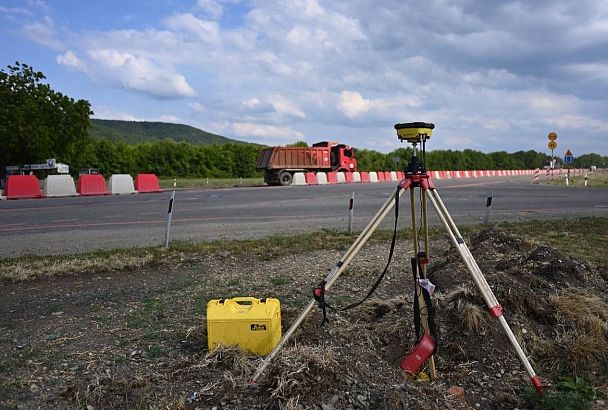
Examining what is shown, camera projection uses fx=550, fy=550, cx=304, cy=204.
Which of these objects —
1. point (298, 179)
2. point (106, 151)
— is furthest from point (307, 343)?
point (106, 151)

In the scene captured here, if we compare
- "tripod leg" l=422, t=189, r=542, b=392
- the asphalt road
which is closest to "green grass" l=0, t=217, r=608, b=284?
the asphalt road

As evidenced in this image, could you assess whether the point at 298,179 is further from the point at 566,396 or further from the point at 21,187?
the point at 566,396

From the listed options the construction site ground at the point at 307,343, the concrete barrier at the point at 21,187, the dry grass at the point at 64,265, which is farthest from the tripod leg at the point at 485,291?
the concrete barrier at the point at 21,187

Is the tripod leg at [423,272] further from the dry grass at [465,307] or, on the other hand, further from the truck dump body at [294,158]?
the truck dump body at [294,158]

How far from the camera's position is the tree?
33375 millimetres

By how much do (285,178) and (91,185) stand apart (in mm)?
13409

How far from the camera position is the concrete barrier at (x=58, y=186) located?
25.2m

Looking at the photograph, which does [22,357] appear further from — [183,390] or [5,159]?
[5,159]

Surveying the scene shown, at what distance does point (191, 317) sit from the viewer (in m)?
5.57

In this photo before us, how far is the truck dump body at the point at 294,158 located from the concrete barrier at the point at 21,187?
15151mm

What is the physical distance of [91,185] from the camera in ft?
86.1

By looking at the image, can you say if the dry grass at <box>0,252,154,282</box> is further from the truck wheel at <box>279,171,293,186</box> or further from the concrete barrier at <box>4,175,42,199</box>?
the truck wheel at <box>279,171,293,186</box>

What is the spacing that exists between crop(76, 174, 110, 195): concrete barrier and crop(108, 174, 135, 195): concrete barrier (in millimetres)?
382

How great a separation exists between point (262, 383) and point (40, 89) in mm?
38140
